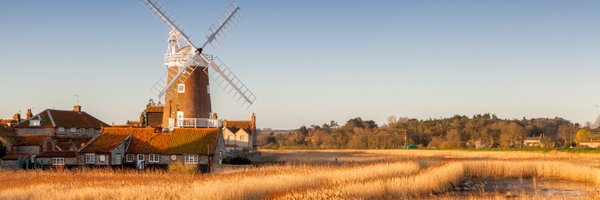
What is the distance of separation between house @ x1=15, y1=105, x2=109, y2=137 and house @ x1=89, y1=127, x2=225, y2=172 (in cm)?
829

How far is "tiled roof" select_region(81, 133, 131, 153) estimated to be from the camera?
38844 mm

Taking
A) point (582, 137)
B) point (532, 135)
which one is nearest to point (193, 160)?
point (582, 137)

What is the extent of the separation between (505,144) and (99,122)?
5551cm

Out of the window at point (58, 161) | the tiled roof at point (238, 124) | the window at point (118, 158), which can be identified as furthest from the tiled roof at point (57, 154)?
the tiled roof at point (238, 124)

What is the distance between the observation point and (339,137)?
96.8 m

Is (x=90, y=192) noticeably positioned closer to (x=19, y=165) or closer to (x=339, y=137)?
(x=19, y=165)

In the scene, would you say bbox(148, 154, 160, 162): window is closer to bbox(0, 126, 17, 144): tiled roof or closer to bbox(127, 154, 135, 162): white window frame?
bbox(127, 154, 135, 162): white window frame

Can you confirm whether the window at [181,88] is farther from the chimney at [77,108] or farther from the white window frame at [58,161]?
the chimney at [77,108]

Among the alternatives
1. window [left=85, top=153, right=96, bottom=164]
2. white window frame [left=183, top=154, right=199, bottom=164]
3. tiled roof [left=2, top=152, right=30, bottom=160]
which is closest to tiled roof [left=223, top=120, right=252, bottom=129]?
tiled roof [left=2, top=152, right=30, bottom=160]

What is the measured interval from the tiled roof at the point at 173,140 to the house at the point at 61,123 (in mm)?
7956

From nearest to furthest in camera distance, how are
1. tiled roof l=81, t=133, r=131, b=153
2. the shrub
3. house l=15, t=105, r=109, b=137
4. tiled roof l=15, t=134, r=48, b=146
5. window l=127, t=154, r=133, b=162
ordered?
the shrub, tiled roof l=81, t=133, r=131, b=153, window l=127, t=154, r=133, b=162, tiled roof l=15, t=134, r=48, b=146, house l=15, t=105, r=109, b=137

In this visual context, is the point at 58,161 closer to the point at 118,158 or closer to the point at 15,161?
the point at 15,161

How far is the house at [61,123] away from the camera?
46.8 m

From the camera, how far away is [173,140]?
39625 millimetres
